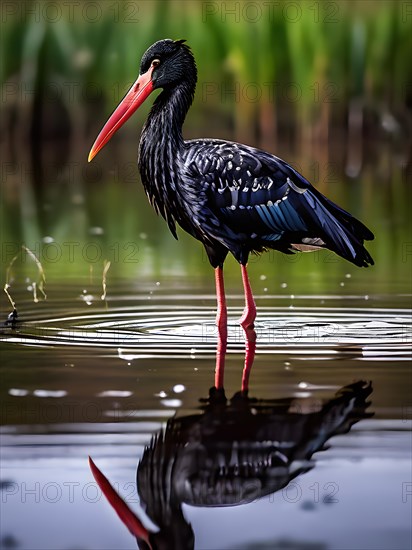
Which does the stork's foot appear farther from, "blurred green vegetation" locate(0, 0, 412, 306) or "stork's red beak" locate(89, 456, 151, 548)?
"blurred green vegetation" locate(0, 0, 412, 306)

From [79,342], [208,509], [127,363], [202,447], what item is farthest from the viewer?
[79,342]

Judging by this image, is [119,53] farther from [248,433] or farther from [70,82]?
[248,433]

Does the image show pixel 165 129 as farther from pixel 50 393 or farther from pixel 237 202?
pixel 50 393

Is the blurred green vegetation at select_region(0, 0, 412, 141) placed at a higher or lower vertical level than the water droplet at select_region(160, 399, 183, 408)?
higher

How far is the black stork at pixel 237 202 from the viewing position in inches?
311

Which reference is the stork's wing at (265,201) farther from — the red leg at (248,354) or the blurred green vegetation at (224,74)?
the blurred green vegetation at (224,74)

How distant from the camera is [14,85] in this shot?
914 inches

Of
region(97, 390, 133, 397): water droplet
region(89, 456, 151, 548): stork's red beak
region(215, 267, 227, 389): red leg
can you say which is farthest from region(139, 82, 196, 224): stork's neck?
region(89, 456, 151, 548): stork's red beak

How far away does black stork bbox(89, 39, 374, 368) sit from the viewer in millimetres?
7898

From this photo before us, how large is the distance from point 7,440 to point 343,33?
63.5 ft

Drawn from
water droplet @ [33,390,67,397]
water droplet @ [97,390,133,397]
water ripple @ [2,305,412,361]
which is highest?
water ripple @ [2,305,412,361]

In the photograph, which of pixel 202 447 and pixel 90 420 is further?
pixel 90 420

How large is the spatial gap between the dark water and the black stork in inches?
16.7

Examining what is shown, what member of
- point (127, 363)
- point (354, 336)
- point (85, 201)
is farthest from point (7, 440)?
point (85, 201)
